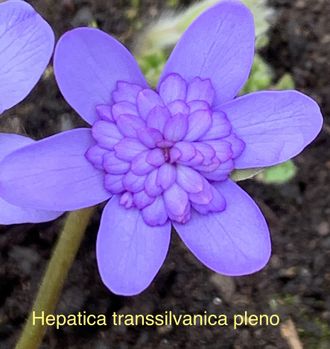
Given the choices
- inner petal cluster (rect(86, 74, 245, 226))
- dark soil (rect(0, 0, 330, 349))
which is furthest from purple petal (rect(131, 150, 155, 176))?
dark soil (rect(0, 0, 330, 349))

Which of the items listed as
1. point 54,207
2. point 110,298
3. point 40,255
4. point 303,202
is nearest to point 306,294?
point 303,202

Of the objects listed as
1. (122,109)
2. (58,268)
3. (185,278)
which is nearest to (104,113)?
(122,109)

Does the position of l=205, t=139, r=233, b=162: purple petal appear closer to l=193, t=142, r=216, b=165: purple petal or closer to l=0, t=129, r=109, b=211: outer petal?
l=193, t=142, r=216, b=165: purple petal

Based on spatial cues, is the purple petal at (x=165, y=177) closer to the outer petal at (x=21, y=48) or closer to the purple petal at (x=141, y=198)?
the purple petal at (x=141, y=198)

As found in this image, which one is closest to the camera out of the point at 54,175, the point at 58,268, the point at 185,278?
the point at 54,175

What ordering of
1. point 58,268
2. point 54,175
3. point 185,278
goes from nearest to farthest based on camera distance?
point 54,175 < point 58,268 < point 185,278

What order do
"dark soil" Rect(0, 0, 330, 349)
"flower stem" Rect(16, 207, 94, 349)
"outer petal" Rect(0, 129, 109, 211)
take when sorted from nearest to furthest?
1. "outer petal" Rect(0, 129, 109, 211)
2. "flower stem" Rect(16, 207, 94, 349)
3. "dark soil" Rect(0, 0, 330, 349)

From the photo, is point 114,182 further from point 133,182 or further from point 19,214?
point 19,214

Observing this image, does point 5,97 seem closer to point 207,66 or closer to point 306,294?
point 207,66
